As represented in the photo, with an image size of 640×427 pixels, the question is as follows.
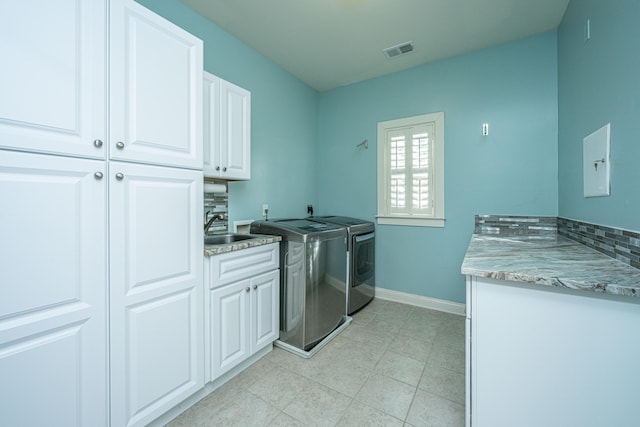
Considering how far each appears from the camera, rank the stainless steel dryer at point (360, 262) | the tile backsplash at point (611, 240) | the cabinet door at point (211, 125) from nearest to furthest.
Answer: the tile backsplash at point (611, 240)
the cabinet door at point (211, 125)
the stainless steel dryer at point (360, 262)

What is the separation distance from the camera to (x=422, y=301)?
290 cm

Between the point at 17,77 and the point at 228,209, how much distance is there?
154 cm

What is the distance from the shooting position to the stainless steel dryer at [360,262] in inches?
105

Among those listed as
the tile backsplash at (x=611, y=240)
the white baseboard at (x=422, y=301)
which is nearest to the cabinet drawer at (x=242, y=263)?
the white baseboard at (x=422, y=301)

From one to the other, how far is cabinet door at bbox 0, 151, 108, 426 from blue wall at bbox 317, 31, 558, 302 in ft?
8.72

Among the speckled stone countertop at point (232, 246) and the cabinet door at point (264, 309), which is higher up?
the speckled stone countertop at point (232, 246)

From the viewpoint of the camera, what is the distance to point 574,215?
6.06 feet

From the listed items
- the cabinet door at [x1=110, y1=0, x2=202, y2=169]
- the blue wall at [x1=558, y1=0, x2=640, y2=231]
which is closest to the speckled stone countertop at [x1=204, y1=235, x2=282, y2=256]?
the cabinet door at [x1=110, y1=0, x2=202, y2=169]

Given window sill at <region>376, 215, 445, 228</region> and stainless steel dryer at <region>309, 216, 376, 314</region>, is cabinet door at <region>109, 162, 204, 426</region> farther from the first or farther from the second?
window sill at <region>376, 215, 445, 228</region>

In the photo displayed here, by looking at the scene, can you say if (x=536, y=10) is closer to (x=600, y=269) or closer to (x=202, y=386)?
(x=600, y=269)

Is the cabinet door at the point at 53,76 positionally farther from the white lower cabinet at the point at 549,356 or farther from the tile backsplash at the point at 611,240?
the tile backsplash at the point at 611,240

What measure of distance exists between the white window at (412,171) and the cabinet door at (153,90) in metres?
2.19

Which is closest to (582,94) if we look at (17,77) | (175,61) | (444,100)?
(444,100)

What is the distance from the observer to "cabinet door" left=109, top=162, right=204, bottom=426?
1.14m
